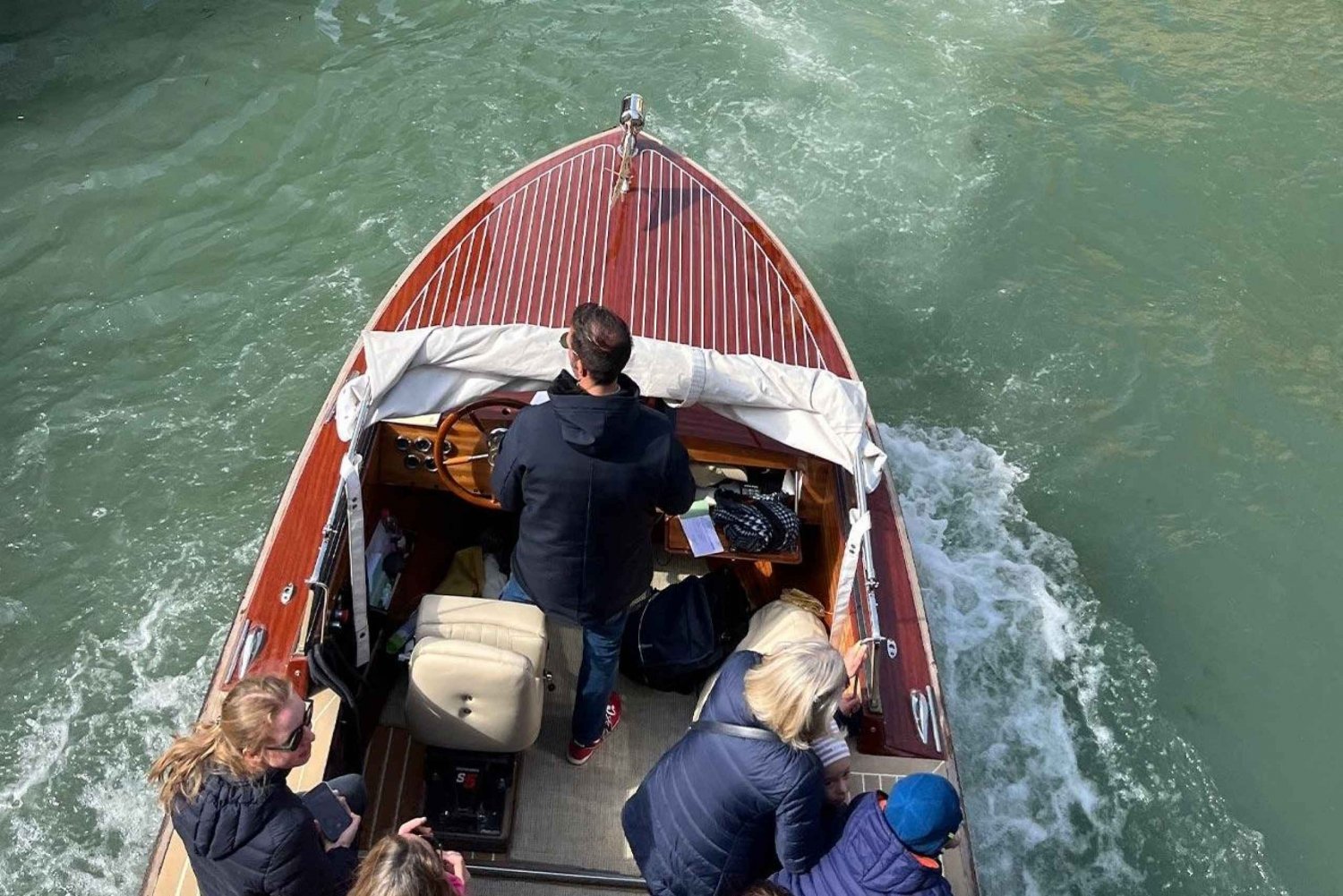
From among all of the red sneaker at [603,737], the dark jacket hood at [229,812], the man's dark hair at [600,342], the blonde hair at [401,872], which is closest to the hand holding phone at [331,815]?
the dark jacket hood at [229,812]

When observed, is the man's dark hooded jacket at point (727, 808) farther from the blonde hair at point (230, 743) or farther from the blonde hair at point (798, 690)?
the blonde hair at point (230, 743)

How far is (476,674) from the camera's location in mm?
3004

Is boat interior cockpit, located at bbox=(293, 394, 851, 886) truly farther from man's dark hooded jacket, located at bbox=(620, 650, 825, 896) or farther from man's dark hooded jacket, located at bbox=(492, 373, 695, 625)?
man's dark hooded jacket, located at bbox=(620, 650, 825, 896)

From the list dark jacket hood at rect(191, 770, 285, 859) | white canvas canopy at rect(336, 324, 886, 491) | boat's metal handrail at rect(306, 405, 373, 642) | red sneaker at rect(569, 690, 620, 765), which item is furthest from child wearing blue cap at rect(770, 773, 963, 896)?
boat's metal handrail at rect(306, 405, 373, 642)

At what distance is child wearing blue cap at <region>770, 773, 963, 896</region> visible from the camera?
2387 mm

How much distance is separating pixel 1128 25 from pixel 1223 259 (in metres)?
3.44

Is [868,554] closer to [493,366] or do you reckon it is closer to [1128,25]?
[493,366]

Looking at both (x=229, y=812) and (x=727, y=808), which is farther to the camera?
(x=727, y=808)

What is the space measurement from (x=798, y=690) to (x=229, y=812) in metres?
1.29

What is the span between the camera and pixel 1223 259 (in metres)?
7.92

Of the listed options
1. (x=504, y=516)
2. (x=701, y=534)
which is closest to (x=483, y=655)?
(x=701, y=534)

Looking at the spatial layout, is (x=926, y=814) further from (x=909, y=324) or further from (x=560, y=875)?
(x=909, y=324)

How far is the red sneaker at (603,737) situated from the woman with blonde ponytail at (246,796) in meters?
1.23

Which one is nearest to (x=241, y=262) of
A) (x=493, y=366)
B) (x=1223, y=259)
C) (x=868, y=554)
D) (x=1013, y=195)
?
(x=493, y=366)
